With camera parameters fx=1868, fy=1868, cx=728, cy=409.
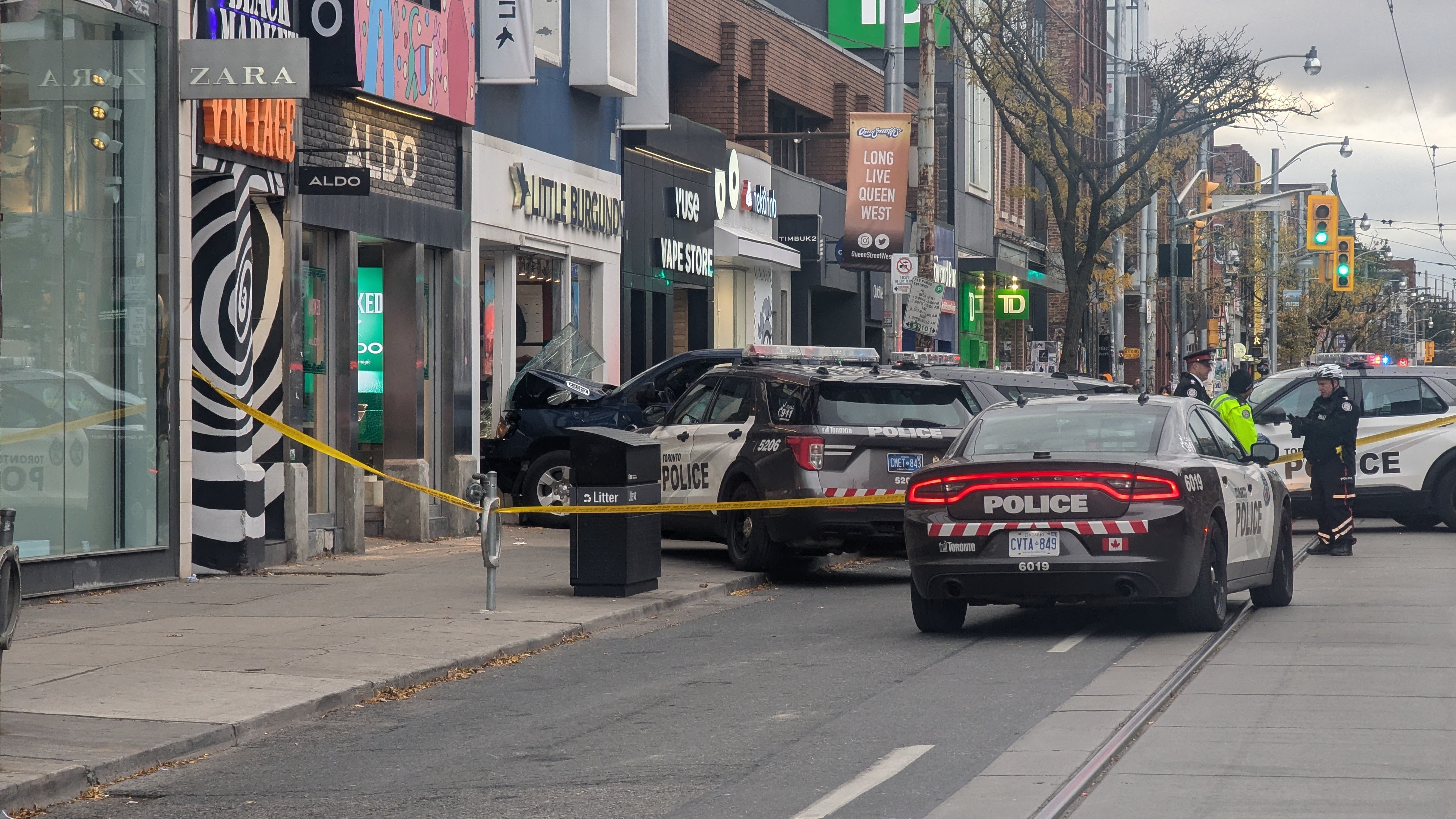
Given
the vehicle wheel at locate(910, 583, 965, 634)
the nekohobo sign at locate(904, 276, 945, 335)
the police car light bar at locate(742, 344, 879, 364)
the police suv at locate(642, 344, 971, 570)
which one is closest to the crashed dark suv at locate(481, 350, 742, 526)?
the police car light bar at locate(742, 344, 879, 364)

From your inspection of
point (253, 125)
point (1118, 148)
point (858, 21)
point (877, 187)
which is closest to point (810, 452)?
point (253, 125)

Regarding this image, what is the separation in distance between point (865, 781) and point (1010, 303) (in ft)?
143

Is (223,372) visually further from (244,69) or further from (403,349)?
(403,349)

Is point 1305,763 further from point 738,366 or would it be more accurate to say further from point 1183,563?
point 738,366

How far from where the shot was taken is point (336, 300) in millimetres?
18047

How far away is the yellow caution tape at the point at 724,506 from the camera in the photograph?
13.8m

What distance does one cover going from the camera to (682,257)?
28.1m

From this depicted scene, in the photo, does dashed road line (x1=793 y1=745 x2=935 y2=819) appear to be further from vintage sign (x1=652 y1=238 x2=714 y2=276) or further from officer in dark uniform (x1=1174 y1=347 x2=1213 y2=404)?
vintage sign (x1=652 y1=238 x2=714 y2=276)

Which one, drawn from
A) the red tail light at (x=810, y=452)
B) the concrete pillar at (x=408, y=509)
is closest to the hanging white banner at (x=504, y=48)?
the concrete pillar at (x=408, y=509)

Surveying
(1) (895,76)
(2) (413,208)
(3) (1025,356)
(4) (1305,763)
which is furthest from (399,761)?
(3) (1025,356)

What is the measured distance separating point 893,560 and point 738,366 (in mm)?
3360

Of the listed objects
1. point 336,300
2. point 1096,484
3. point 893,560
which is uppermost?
point 336,300

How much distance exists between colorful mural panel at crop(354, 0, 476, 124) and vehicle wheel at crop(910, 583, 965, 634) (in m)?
8.00

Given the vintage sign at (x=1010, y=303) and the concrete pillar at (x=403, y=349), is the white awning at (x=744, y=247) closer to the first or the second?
the concrete pillar at (x=403, y=349)
